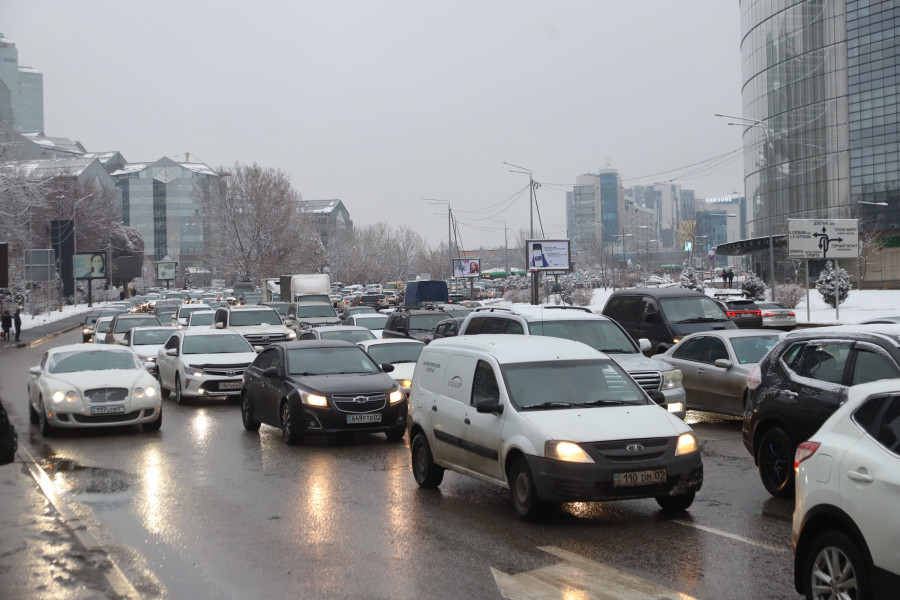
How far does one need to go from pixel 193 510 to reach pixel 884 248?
8695 cm

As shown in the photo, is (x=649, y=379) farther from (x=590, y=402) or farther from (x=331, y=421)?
(x=590, y=402)

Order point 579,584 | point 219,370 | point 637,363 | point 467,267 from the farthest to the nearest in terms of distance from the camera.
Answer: point 467,267, point 219,370, point 637,363, point 579,584

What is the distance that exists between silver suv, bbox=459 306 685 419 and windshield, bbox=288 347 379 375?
2.24 metres

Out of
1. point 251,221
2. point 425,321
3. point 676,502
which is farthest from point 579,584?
point 251,221

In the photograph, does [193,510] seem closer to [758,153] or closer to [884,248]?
[884,248]

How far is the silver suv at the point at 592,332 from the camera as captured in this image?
13.7 m

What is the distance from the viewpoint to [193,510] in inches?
369

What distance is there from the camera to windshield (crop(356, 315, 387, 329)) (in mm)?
→ 29984

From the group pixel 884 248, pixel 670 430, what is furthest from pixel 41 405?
pixel 884 248

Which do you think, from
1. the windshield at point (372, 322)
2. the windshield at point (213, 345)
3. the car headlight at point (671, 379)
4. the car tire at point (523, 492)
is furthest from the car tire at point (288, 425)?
the windshield at point (372, 322)

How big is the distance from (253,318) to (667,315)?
1349cm

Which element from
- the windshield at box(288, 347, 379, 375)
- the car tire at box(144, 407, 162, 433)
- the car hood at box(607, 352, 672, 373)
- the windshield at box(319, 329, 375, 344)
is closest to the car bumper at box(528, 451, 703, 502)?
the car hood at box(607, 352, 672, 373)

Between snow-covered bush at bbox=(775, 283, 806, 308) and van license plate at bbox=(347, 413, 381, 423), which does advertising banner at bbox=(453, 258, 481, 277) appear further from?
van license plate at bbox=(347, 413, 381, 423)

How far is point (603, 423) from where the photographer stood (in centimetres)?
845
